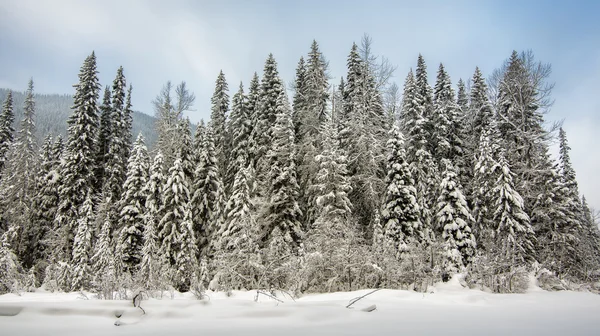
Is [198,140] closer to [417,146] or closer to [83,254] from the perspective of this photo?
[83,254]

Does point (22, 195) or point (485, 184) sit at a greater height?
point (485, 184)

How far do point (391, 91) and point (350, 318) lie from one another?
2873 cm

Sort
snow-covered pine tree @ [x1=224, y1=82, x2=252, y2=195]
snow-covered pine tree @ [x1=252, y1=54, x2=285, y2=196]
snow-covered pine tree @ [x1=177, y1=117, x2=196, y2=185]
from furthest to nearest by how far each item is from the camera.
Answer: snow-covered pine tree @ [x1=224, y1=82, x2=252, y2=195] < snow-covered pine tree @ [x1=177, y1=117, x2=196, y2=185] < snow-covered pine tree @ [x1=252, y1=54, x2=285, y2=196]

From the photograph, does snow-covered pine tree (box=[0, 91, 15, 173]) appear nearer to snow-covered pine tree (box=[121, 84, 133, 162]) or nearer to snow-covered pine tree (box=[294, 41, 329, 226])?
snow-covered pine tree (box=[121, 84, 133, 162])

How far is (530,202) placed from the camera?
78.0 ft

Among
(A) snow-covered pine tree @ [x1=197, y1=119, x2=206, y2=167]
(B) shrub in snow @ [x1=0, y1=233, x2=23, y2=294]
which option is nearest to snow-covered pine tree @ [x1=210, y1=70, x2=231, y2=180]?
(A) snow-covered pine tree @ [x1=197, y1=119, x2=206, y2=167]

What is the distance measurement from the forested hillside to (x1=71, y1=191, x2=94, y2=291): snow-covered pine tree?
13 centimetres

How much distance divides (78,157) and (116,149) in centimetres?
318

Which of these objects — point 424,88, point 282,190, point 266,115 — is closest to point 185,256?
point 282,190

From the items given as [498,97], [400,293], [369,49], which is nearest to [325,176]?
[369,49]

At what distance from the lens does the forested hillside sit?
18.5 meters

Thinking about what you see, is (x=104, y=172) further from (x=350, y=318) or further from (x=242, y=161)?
(x=350, y=318)

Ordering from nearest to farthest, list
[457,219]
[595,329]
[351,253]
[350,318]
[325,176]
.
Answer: [595,329] < [350,318] < [351,253] < [325,176] < [457,219]

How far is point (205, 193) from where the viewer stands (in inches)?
1069
